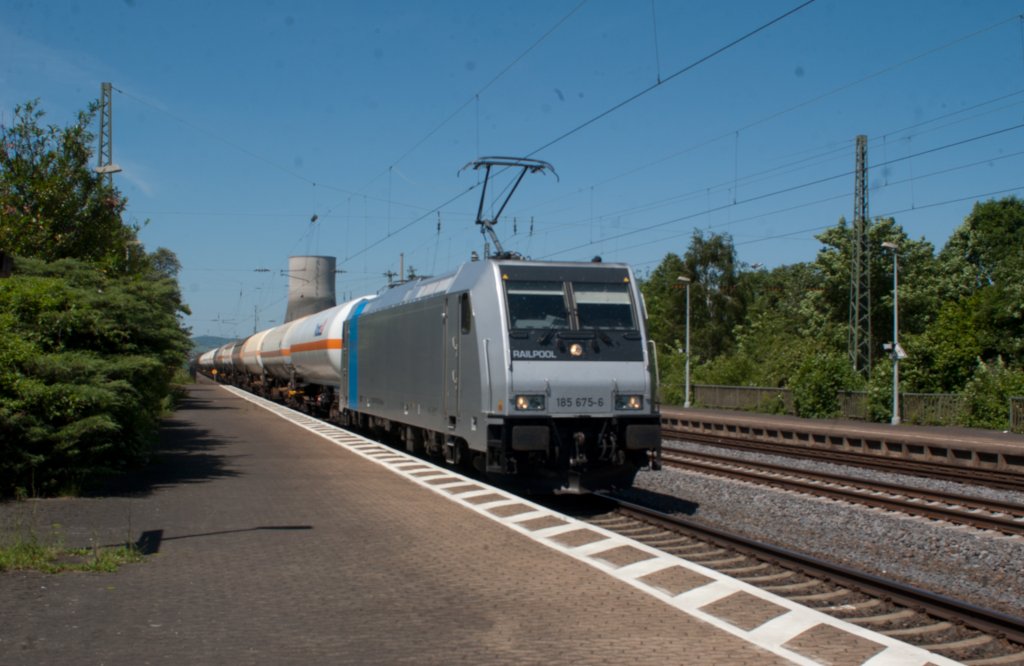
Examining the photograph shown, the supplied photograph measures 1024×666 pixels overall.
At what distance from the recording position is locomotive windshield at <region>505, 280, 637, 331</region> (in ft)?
44.3

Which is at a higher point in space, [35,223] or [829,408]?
[35,223]

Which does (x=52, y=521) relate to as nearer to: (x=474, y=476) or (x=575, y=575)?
(x=575, y=575)

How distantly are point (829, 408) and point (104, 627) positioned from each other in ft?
118

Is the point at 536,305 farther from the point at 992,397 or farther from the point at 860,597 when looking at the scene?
the point at 992,397

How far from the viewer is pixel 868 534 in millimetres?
12914

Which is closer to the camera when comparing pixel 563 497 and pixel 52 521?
pixel 52 521

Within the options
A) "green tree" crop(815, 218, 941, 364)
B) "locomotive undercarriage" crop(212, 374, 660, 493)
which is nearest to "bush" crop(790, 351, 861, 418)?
"green tree" crop(815, 218, 941, 364)

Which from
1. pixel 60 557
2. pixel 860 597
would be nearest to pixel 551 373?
pixel 860 597

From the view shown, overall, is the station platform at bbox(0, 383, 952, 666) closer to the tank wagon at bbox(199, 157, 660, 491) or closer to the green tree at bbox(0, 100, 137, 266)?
the tank wagon at bbox(199, 157, 660, 491)

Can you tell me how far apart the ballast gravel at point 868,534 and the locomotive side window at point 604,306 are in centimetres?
294

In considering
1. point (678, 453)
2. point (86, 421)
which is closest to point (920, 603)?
point (86, 421)

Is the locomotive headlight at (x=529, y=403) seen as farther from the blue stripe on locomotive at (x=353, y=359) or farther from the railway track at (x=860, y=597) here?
the blue stripe on locomotive at (x=353, y=359)

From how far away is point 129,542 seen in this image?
9.80 meters

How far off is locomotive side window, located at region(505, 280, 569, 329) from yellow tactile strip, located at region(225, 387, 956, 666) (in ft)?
7.80
